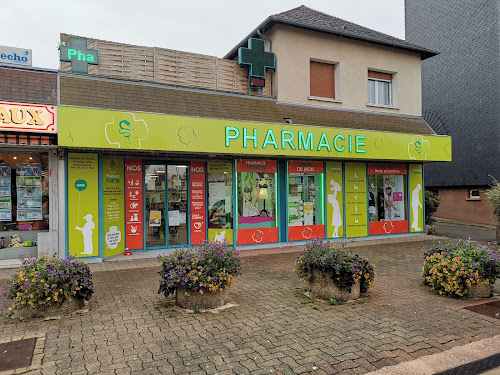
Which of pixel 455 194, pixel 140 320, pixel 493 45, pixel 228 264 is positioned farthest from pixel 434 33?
pixel 140 320

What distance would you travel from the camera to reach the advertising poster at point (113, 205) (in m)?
8.90

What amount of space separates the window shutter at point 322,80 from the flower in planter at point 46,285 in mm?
9117

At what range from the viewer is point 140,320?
4.80 meters

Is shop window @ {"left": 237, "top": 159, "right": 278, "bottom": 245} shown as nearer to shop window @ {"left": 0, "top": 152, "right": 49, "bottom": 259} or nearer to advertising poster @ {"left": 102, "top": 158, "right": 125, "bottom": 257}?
advertising poster @ {"left": 102, "top": 158, "right": 125, "bottom": 257}

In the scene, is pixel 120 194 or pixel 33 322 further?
pixel 120 194

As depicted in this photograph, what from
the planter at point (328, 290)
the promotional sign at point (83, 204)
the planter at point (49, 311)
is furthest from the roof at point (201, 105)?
the planter at point (328, 290)

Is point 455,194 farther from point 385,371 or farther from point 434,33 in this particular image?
point 385,371

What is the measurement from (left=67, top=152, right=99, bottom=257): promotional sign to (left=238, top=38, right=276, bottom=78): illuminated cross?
4.97 metres

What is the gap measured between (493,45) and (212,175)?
48.1 ft

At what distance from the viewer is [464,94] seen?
57.4 ft

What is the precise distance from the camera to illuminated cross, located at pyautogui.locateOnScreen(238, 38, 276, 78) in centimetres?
1041

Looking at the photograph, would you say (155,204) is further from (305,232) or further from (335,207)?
(335,207)

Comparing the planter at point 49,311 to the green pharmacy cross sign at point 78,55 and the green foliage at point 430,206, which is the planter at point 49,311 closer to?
the green pharmacy cross sign at point 78,55

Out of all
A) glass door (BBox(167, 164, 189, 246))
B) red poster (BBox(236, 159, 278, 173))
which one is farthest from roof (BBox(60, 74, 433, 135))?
glass door (BBox(167, 164, 189, 246))
